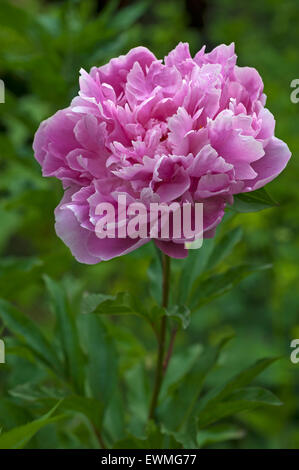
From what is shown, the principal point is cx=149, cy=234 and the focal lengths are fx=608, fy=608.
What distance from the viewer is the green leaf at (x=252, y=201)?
0.52 metres

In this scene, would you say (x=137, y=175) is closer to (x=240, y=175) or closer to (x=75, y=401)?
(x=240, y=175)

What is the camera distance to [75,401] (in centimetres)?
64

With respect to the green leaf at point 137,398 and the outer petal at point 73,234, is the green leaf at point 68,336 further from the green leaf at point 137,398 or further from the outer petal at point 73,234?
the outer petal at point 73,234

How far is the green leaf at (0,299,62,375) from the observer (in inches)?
27.7

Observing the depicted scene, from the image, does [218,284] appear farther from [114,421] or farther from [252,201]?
[114,421]

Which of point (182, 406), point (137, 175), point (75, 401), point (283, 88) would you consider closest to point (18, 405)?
point (75, 401)

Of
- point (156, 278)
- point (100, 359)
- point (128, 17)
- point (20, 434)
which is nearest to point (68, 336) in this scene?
point (100, 359)

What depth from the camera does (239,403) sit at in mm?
605

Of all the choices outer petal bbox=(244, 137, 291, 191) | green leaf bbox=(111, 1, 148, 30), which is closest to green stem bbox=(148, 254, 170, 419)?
outer petal bbox=(244, 137, 291, 191)

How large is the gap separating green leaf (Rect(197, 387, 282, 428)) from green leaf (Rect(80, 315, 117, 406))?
129mm

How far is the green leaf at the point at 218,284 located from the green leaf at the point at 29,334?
191 mm

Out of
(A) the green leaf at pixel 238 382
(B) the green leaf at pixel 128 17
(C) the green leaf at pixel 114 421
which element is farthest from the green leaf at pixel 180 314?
(B) the green leaf at pixel 128 17

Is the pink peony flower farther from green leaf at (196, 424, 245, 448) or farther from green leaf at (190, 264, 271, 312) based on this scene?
green leaf at (196, 424, 245, 448)

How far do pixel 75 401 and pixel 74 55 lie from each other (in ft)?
2.41
